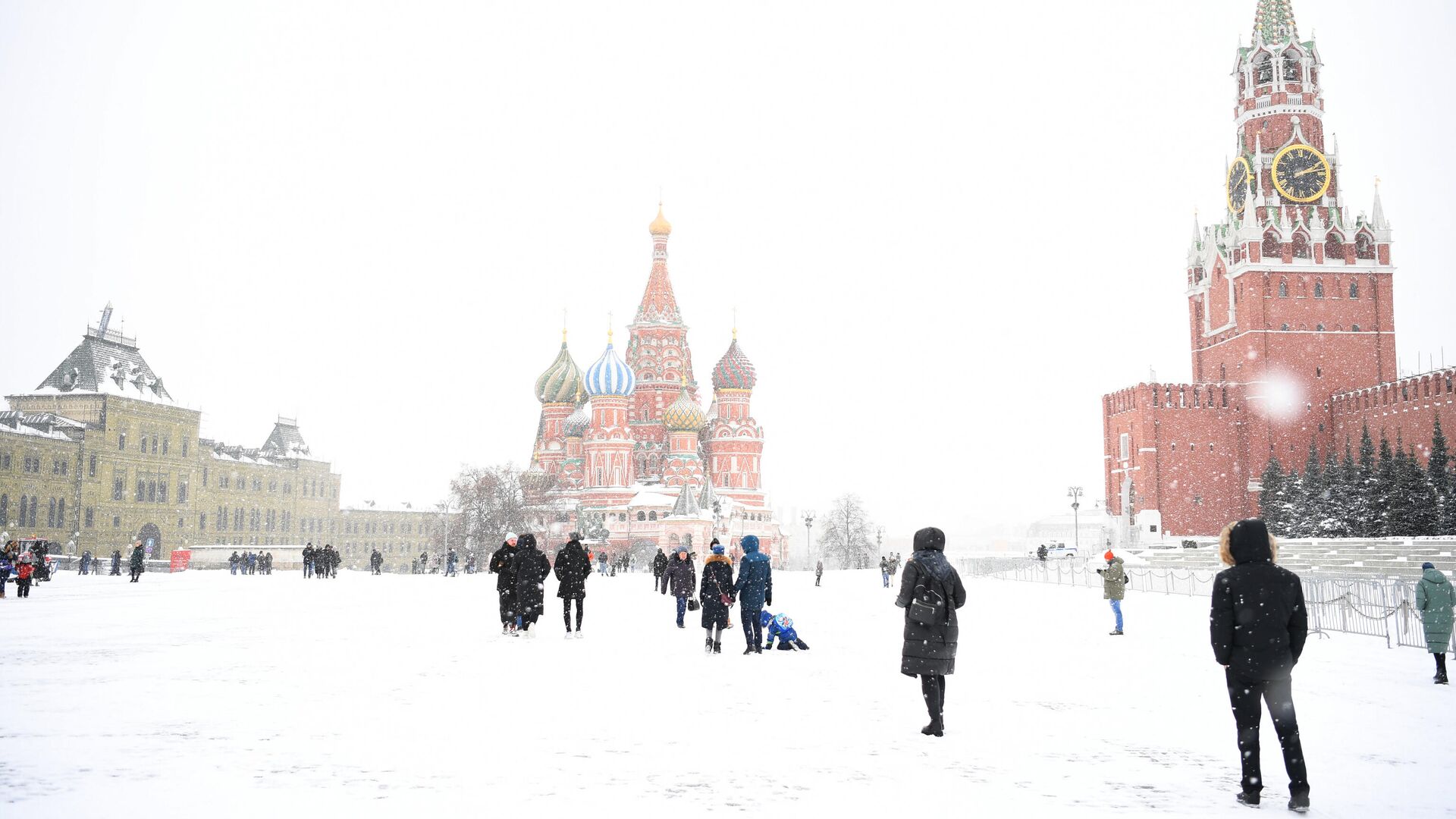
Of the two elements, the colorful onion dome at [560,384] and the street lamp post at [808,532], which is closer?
the street lamp post at [808,532]

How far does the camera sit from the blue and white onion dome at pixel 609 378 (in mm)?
72875

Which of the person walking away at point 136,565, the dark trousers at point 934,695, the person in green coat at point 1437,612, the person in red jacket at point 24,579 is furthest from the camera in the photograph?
the person walking away at point 136,565

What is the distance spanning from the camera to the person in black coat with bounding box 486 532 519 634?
14539mm

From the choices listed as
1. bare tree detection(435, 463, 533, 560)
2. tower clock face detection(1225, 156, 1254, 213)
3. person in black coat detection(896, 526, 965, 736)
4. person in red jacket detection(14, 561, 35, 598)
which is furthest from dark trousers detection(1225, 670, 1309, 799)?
tower clock face detection(1225, 156, 1254, 213)

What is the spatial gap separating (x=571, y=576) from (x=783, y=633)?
313 cm

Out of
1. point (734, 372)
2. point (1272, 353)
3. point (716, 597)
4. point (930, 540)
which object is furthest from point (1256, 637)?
point (734, 372)

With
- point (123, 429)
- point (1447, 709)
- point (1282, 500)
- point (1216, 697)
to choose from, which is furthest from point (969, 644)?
point (123, 429)

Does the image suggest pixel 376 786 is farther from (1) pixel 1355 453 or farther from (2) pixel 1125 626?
(1) pixel 1355 453

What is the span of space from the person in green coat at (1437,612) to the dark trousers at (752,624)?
6.62 meters

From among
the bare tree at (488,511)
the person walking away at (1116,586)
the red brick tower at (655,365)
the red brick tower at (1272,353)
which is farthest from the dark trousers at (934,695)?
the red brick tower at (655,365)

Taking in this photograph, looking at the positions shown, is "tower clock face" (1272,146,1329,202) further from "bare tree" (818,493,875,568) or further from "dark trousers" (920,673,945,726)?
"dark trousers" (920,673,945,726)

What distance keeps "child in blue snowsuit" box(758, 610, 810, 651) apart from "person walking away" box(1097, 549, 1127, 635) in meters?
5.21

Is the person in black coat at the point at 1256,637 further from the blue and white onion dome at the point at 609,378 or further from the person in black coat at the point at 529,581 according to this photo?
the blue and white onion dome at the point at 609,378

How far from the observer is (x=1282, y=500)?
166ft
